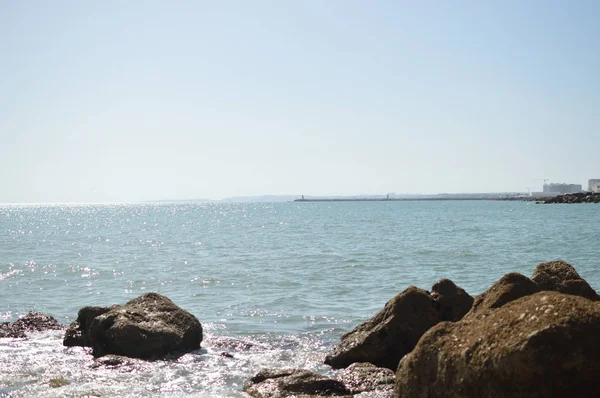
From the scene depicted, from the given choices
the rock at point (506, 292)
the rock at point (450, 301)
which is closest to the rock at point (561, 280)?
the rock at point (450, 301)

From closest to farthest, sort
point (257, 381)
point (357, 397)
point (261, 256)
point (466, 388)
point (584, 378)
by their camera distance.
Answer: point (584, 378) < point (466, 388) < point (357, 397) < point (257, 381) < point (261, 256)

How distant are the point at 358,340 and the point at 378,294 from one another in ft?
37.1

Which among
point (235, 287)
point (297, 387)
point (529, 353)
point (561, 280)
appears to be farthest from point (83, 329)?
point (529, 353)

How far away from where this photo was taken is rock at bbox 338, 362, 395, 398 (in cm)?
1061

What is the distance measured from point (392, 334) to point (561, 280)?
351 centimetres

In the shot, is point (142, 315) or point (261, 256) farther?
point (261, 256)

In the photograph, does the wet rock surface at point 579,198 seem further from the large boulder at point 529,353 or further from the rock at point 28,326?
the large boulder at point 529,353

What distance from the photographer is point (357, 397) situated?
10195 millimetres

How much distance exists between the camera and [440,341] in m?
7.27

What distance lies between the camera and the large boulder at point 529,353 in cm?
615

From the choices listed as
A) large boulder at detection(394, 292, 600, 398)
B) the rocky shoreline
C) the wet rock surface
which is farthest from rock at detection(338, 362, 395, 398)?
the wet rock surface

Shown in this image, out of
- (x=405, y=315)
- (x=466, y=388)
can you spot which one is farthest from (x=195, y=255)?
(x=466, y=388)

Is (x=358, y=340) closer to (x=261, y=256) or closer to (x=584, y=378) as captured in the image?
(x=584, y=378)

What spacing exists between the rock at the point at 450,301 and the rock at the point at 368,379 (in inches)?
89.3
